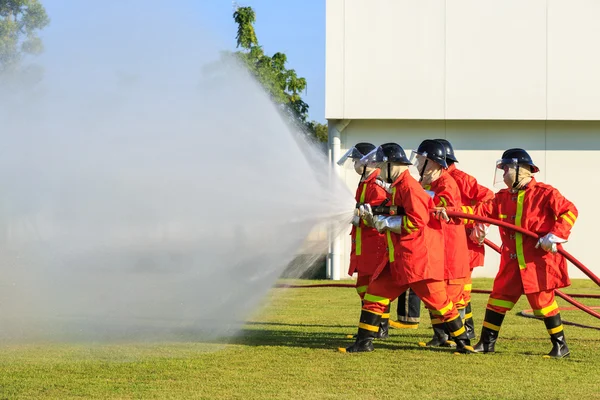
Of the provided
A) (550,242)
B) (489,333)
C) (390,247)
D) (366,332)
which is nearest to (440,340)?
(489,333)

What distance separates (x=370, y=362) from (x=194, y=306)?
2.39 m

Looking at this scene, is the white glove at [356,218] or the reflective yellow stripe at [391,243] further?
the white glove at [356,218]

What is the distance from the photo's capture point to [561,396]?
780cm

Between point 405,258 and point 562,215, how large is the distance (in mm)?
1832

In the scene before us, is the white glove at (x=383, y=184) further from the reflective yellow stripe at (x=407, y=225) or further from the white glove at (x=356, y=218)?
the reflective yellow stripe at (x=407, y=225)

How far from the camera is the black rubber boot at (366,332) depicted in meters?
10.0

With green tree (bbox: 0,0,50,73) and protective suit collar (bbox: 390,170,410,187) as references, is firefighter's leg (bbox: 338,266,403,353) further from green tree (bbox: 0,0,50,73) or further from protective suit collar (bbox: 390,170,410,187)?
green tree (bbox: 0,0,50,73)

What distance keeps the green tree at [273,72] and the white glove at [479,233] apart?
601 inches

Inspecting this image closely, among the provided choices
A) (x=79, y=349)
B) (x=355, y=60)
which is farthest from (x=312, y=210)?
(x=355, y=60)

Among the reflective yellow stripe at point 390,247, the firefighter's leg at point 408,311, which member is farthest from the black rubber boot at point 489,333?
the firefighter's leg at point 408,311

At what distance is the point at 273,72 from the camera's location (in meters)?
28.4

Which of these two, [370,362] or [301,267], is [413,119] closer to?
[301,267]

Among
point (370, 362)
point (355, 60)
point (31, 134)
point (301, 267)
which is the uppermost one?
point (355, 60)

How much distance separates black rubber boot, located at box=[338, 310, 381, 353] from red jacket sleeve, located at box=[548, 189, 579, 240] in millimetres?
2202
